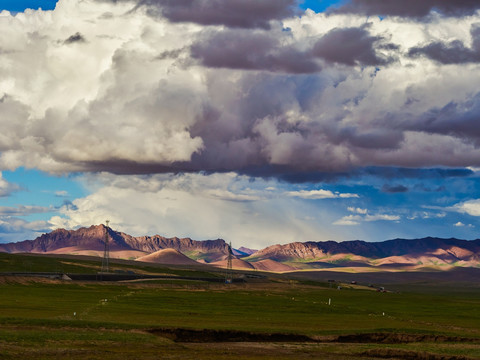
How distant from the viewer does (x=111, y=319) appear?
93.6 m

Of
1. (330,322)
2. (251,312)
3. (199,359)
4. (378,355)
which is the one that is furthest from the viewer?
(251,312)

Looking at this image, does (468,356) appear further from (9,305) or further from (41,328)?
(9,305)

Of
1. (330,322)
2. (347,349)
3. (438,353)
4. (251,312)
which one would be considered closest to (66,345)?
(347,349)

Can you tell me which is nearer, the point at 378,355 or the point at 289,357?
the point at 289,357

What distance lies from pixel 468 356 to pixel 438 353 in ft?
9.81

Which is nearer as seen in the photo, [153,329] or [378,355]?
[378,355]

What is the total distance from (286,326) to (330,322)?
14.6 m

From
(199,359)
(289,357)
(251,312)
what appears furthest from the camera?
(251,312)

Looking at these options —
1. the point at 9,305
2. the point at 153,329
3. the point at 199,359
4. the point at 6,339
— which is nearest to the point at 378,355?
the point at 199,359

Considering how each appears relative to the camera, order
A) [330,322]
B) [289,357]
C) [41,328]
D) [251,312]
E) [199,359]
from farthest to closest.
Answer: [251,312] → [330,322] → [41,328] → [289,357] → [199,359]

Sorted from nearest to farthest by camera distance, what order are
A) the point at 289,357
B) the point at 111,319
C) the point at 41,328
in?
the point at 289,357, the point at 41,328, the point at 111,319

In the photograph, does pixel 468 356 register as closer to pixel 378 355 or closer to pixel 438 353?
pixel 438 353

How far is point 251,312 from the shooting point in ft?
411

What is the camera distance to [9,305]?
4540 inches
